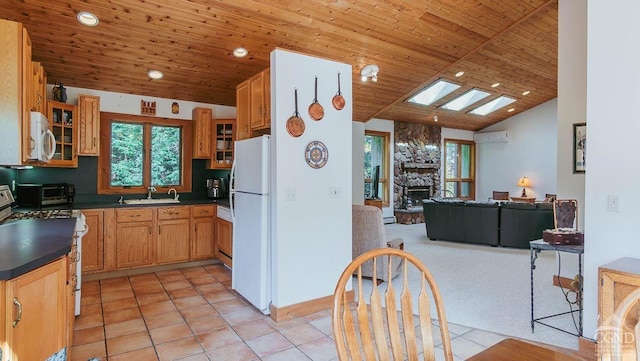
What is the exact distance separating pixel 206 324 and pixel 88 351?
84cm

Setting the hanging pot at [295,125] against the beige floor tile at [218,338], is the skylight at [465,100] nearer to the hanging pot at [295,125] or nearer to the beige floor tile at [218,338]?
the hanging pot at [295,125]

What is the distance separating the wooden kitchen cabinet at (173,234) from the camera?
4.51m

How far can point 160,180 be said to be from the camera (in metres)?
5.17

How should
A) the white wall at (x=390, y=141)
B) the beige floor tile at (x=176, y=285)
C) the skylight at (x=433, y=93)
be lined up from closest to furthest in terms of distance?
1. the beige floor tile at (x=176, y=285)
2. the skylight at (x=433, y=93)
3. the white wall at (x=390, y=141)

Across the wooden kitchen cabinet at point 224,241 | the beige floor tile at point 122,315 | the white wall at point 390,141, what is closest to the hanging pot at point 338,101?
the wooden kitchen cabinet at point 224,241

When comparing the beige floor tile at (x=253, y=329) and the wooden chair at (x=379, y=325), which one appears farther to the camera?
the beige floor tile at (x=253, y=329)

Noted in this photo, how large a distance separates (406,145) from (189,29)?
6825 millimetres

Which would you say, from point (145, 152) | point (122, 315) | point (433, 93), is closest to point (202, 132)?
point (145, 152)

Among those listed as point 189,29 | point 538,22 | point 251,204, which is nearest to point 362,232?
point 251,204

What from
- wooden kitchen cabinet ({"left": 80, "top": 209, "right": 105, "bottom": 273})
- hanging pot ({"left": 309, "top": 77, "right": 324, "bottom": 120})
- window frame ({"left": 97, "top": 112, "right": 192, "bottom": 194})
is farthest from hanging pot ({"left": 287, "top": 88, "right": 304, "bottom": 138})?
window frame ({"left": 97, "top": 112, "right": 192, "bottom": 194})

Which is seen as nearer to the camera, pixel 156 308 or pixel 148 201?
pixel 156 308

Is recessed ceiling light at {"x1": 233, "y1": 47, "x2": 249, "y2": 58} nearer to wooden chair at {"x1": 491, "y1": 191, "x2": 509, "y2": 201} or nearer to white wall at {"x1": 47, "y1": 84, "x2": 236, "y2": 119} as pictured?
white wall at {"x1": 47, "y1": 84, "x2": 236, "y2": 119}

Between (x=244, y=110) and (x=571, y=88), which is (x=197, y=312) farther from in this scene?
(x=571, y=88)

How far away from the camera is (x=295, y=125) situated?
124 inches
